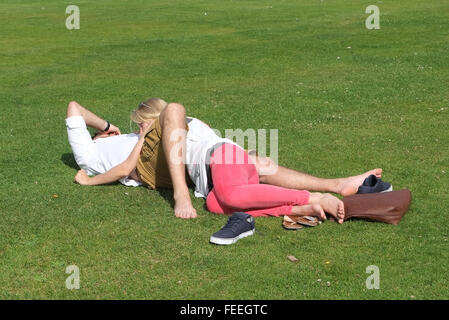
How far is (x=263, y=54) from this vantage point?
610 inches

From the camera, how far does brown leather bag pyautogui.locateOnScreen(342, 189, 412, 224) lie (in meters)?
5.93

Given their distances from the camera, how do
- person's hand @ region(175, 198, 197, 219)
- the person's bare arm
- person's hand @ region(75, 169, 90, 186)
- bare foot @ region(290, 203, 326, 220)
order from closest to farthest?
Result: 1. bare foot @ region(290, 203, 326, 220)
2. person's hand @ region(175, 198, 197, 219)
3. the person's bare arm
4. person's hand @ region(75, 169, 90, 186)

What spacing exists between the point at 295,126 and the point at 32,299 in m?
5.32

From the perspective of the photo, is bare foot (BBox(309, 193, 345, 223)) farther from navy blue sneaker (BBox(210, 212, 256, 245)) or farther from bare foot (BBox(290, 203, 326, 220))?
navy blue sneaker (BBox(210, 212, 256, 245))

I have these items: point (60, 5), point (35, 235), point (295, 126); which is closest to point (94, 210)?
point (35, 235)

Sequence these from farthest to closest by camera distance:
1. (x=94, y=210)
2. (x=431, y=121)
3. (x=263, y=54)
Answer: (x=263, y=54)
(x=431, y=121)
(x=94, y=210)

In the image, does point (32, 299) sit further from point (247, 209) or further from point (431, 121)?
point (431, 121)

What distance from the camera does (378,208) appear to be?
19.5 feet

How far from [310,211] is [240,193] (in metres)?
0.65

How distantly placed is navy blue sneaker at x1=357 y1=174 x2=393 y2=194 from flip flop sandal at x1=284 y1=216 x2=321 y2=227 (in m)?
0.68

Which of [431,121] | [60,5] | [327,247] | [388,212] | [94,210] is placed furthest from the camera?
[60,5]

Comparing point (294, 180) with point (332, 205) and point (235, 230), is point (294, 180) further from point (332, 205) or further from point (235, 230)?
point (235, 230)
